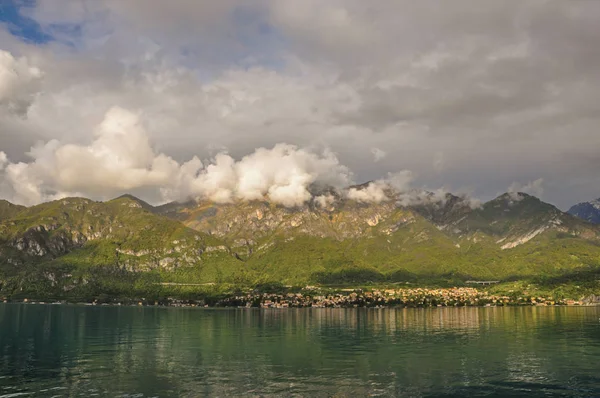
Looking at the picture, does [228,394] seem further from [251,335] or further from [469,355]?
[251,335]

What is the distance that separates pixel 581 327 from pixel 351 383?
127m

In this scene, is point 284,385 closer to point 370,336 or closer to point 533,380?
point 533,380

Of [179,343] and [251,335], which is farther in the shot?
[251,335]

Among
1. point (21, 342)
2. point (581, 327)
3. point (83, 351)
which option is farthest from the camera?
point (581, 327)

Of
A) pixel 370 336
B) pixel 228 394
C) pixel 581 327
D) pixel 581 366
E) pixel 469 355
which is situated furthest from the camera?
pixel 581 327

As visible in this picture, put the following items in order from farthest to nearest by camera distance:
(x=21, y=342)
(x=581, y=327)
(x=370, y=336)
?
1. (x=581, y=327)
2. (x=370, y=336)
3. (x=21, y=342)

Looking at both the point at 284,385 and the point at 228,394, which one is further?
the point at 284,385

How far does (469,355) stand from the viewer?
3819 inches

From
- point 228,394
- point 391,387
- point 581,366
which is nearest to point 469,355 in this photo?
point 581,366

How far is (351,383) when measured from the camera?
69188 mm

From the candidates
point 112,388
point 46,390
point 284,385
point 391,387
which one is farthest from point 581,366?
point 46,390

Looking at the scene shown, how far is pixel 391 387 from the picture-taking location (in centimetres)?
6631

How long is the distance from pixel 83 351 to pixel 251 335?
51.6 meters

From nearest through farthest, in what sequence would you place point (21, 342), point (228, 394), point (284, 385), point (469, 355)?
point (228, 394), point (284, 385), point (469, 355), point (21, 342)
